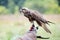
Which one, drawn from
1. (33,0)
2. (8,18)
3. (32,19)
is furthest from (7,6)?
(32,19)

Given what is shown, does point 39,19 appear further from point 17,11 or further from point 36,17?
point 17,11

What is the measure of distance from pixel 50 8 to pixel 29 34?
61.5 feet

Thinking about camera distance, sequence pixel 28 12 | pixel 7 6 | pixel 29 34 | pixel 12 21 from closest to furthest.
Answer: pixel 29 34
pixel 28 12
pixel 12 21
pixel 7 6

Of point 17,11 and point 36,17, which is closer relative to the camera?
point 36,17

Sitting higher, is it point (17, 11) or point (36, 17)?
point (17, 11)

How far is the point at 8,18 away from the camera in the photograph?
1778cm

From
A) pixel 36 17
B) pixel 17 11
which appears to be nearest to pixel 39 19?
pixel 36 17

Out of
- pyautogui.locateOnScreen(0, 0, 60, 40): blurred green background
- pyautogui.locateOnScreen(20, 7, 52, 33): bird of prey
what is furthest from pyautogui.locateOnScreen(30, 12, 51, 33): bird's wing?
pyautogui.locateOnScreen(0, 0, 60, 40): blurred green background

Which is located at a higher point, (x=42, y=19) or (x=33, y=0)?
(x=33, y=0)

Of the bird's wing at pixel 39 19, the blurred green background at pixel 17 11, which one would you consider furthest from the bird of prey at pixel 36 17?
the blurred green background at pixel 17 11

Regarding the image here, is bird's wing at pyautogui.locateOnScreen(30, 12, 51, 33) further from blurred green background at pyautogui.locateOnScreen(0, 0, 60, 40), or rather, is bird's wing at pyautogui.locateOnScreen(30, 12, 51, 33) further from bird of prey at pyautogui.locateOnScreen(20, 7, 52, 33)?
blurred green background at pyautogui.locateOnScreen(0, 0, 60, 40)

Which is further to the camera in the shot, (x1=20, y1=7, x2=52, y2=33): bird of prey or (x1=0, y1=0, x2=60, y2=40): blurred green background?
(x1=0, y1=0, x2=60, y2=40): blurred green background

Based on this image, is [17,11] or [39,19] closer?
[39,19]

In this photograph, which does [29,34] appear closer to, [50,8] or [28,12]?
[28,12]
